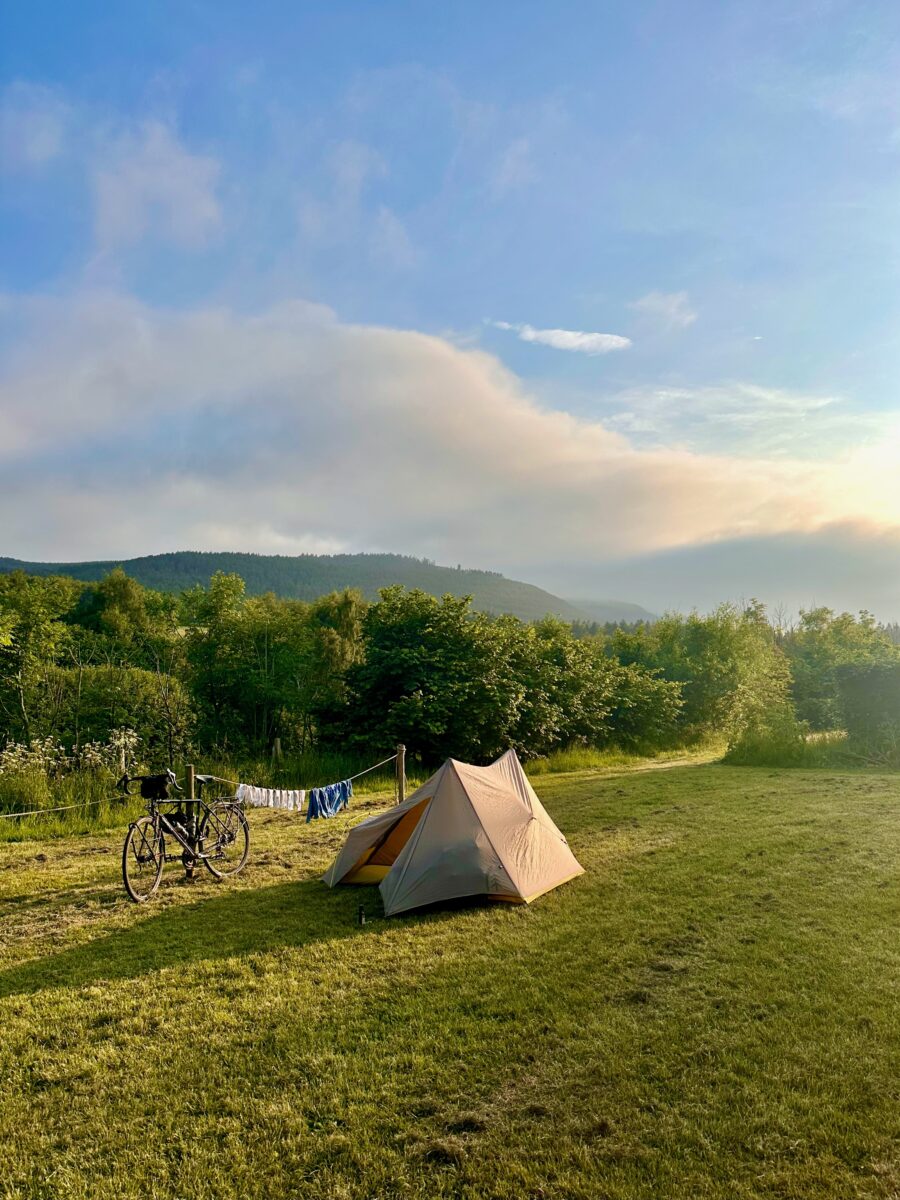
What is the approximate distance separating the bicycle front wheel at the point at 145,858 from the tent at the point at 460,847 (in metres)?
1.85

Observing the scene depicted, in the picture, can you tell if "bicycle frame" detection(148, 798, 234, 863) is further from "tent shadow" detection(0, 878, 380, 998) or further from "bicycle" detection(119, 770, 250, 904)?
"tent shadow" detection(0, 878, 380, 998)

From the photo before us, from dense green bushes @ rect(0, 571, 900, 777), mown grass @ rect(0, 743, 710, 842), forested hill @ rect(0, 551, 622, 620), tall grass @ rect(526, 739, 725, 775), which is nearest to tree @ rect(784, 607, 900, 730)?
dense green bushes @ rect(0, 571, 900, 777)

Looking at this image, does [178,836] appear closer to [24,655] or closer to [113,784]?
[113,784]

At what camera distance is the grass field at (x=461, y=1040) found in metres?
3.25

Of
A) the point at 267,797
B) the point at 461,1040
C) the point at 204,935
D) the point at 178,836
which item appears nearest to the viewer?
the point at 461,1040

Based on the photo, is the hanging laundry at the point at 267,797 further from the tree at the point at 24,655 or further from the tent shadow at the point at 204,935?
the tree at the point at 24,655

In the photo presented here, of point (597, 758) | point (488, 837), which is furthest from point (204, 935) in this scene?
point (597, 758)

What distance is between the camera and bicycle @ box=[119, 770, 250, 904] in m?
7.61

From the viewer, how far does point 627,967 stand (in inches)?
211

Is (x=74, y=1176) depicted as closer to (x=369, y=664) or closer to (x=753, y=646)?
(x=369, y=664)

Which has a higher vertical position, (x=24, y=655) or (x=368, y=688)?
(x=24, y=655)

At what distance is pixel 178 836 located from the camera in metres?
7.91

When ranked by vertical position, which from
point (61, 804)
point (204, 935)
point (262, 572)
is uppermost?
point (262, 572)

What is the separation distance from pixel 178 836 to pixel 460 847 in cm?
330
